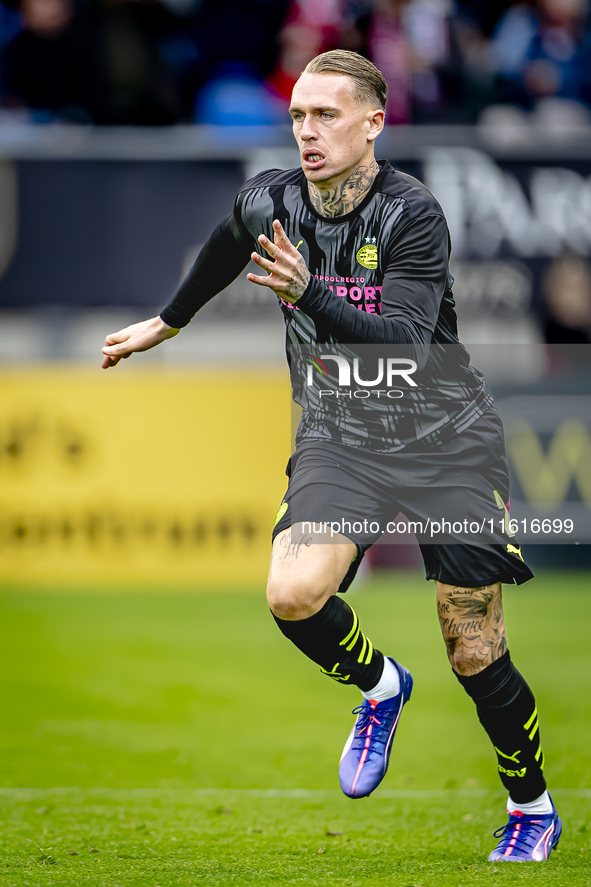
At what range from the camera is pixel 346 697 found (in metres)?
7.11

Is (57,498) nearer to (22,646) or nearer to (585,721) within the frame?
(22,646)

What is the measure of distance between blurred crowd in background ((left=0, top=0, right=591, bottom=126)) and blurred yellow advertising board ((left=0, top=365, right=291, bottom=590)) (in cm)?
240

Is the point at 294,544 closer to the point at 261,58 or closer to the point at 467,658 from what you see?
the point at 467,658

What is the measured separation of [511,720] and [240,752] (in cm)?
203

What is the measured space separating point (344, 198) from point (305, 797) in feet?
8.48

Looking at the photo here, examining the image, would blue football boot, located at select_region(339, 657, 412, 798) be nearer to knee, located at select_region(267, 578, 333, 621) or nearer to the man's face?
knee, located at select_region(267, 578, 333, 621)

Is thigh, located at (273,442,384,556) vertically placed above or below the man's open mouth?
below

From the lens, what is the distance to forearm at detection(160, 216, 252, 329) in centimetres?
423

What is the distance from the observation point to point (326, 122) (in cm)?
378

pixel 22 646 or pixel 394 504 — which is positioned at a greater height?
pixel 394 504

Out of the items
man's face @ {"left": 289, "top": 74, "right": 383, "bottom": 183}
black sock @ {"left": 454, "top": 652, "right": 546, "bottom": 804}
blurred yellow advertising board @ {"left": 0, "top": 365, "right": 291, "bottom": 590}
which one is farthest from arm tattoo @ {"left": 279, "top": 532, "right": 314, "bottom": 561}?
blurred yellow advertising board @ {"left": 0, "top": 365, "right": 291, "bottom": 590}

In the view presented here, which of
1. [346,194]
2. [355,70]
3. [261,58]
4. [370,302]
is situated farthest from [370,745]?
[261,58]

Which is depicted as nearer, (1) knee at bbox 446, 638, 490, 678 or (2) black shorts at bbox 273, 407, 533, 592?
→ (2) black shorts at bbox 273, 407, 533, 592

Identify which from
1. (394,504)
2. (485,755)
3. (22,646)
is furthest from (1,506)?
(394,504)
